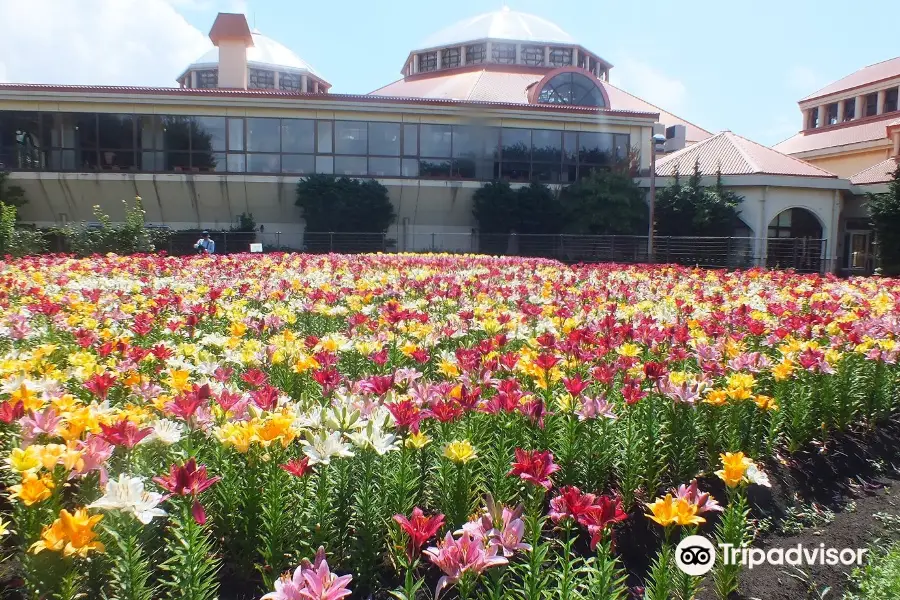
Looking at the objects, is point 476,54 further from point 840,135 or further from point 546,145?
point 840,135

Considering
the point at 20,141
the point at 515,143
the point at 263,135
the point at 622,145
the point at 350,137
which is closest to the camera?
the point at 20,141

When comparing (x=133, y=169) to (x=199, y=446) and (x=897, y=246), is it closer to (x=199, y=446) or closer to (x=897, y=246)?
(x=199, y=446)

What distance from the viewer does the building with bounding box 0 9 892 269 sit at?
29.3 meters

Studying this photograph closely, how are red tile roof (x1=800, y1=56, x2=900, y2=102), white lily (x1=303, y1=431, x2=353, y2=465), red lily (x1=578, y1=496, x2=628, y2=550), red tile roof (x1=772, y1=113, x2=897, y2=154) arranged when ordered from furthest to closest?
red tile roof (x1=800, y1=56, x2=900, y2=102) < red tile roof (x1=772, y1=113, x2=897, y2=154) < white lily (x1=303, y1=431, x2=353, y2=465) < red lily (x1=578, y1=496, x2=628, y2=550)

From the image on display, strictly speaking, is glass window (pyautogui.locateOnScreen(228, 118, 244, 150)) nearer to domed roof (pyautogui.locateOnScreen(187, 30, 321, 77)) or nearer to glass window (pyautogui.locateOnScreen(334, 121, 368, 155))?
glass window (pyautogui.locateOnScreen(334, 121, 368, 155))

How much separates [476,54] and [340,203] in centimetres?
2526

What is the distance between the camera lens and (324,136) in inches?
1213

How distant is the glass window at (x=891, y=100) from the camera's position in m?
44.8

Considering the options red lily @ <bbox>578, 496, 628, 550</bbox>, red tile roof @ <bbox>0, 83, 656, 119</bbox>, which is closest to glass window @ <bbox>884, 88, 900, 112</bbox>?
red tile roof @ <bbox>0, 83, 656, 119</bbox>

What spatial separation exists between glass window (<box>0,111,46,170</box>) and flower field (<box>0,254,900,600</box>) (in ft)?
94.6

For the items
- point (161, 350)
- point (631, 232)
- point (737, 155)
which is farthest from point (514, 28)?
point (161, 350)

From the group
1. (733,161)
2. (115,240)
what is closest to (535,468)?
(115,240)

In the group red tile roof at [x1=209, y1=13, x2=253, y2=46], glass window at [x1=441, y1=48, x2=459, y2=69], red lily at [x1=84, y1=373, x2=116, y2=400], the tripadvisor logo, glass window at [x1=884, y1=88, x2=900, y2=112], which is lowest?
the tripadvisor logo

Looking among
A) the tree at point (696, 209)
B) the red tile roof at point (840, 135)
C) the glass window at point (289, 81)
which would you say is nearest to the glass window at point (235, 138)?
the tree at point (696, 209)
